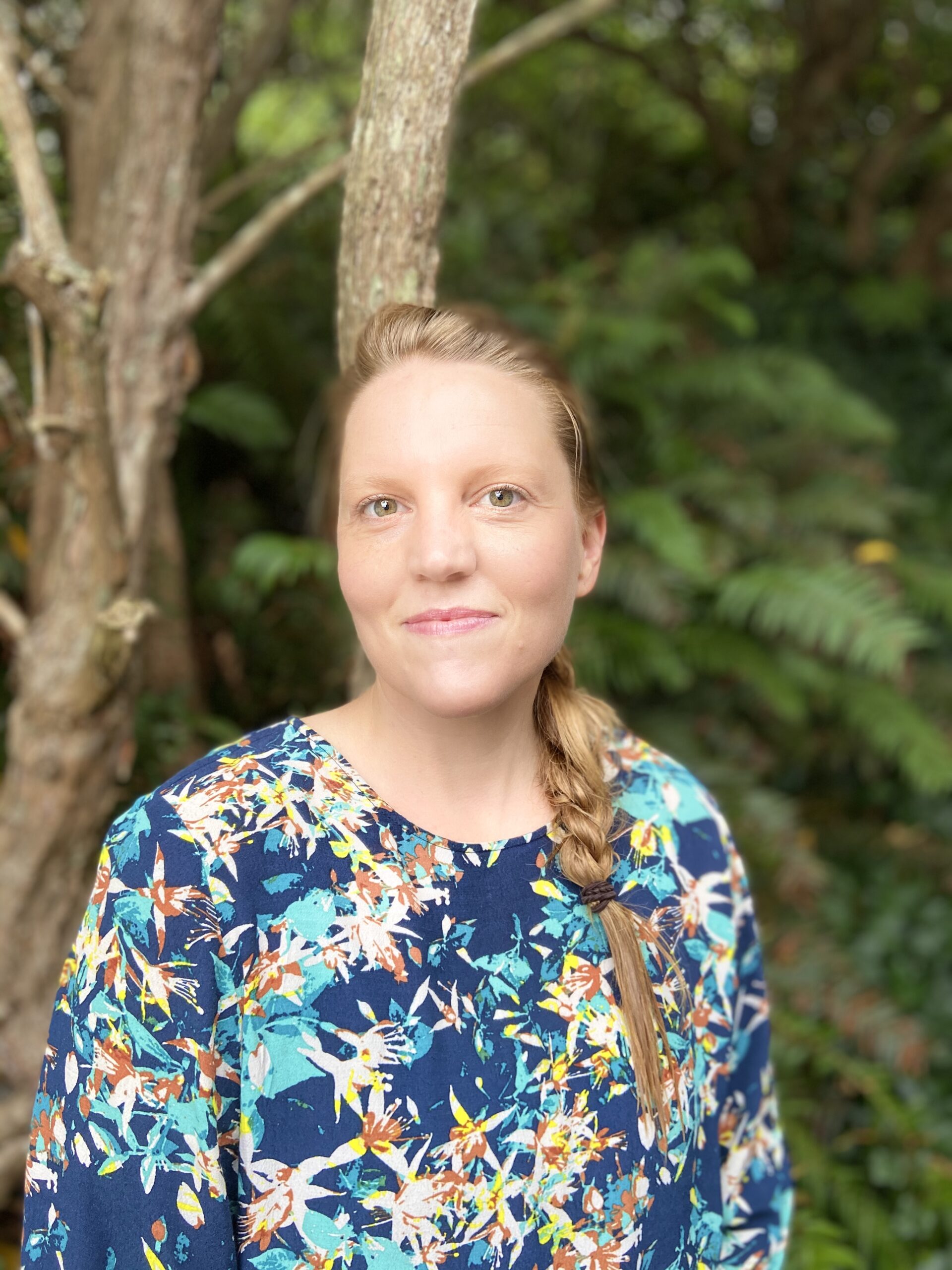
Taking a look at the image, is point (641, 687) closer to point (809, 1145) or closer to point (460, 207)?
point (809, 1145)

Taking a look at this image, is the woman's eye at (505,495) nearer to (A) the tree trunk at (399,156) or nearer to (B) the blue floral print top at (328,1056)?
(B) the blue floral print top at (328,1056)

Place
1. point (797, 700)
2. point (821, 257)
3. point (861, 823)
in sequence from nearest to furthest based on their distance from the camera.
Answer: point (797, 700) → point (861, 823) → point (821, 257)

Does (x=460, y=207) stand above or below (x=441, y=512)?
above

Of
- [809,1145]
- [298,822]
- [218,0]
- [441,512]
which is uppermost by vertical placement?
[218,0]

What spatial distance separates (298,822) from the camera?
1143mm

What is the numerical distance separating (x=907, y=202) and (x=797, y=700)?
4082mm

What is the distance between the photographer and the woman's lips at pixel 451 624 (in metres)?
1.10

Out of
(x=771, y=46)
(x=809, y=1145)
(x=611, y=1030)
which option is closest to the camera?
(x=611, y=1030)

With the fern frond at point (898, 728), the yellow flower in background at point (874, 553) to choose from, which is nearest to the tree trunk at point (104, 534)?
the fern frond at point (898, 728)

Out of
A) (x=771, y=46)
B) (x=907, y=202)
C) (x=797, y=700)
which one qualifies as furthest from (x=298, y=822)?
(x=907, y=202)

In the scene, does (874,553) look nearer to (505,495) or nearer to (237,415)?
(237,415)

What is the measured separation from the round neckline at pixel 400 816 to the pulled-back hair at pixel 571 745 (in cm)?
4

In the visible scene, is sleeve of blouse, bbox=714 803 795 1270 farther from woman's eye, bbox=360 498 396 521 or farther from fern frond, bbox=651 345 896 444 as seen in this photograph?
fern frond, bbox=651 345 896 444

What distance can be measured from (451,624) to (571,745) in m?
0.32
